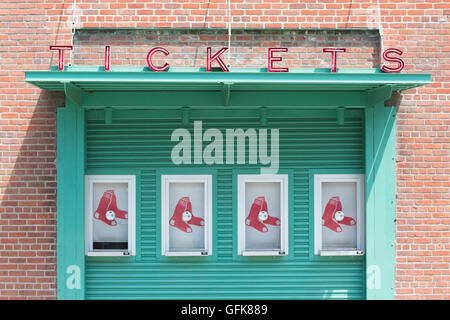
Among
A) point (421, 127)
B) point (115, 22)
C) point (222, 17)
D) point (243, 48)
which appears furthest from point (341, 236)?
point (115, 22)

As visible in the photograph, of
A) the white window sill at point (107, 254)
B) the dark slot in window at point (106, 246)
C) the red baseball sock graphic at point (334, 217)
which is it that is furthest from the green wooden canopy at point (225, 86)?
the white window sill at point (107, 254)

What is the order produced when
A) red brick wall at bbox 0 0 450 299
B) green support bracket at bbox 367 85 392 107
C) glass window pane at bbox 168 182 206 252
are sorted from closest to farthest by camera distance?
1. green support bracket at bbox 367 85 392 107
2. red brick wall at bbox 0 0 450 299
3. glass window pane at bbox 168 182 206 252

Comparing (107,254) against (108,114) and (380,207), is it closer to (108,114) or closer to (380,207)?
(108,114)

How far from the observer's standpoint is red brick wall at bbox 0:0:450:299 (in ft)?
21.5

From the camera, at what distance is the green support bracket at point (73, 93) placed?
19.3 feet

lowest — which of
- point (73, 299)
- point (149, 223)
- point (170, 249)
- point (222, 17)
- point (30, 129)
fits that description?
point (73, 299)

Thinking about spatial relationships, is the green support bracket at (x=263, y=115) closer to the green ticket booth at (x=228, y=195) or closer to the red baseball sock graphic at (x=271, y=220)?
the green ticket booth at (x=228, y=195)

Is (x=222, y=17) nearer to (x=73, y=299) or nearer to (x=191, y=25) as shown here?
(x=191, y=25)

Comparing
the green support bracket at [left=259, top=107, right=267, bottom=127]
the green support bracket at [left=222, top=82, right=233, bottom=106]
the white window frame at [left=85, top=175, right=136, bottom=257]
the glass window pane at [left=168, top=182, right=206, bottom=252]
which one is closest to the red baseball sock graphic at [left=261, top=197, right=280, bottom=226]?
the glass window pane at [left=168, top=182, right=206, bottom=252]

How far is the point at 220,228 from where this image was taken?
6621mm

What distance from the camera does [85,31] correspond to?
661 centimetres

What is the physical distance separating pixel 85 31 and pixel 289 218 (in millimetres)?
4354

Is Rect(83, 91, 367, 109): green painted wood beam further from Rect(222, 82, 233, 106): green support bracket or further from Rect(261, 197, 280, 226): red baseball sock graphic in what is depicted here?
Rect(261, 197, 280, 226): red baseball sock graphic

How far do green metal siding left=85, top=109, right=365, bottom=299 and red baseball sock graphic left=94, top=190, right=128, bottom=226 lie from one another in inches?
14.3
